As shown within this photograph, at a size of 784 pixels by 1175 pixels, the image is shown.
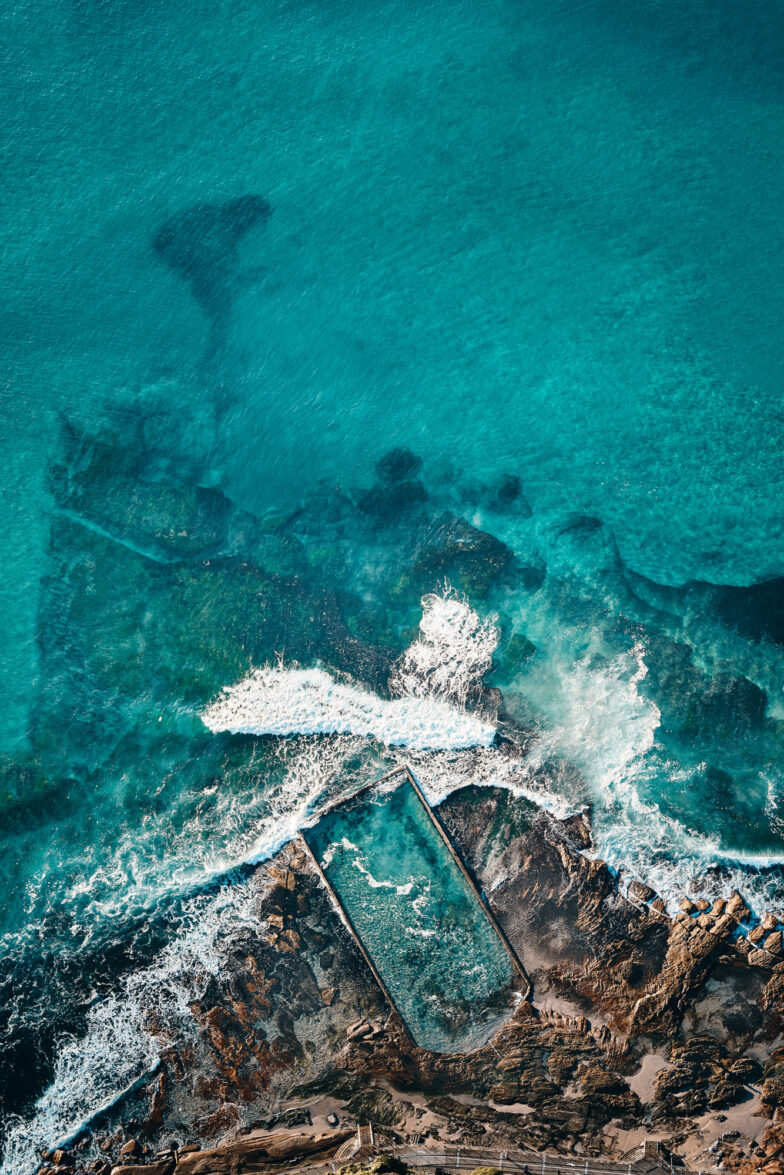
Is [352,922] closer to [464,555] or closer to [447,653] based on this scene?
[447,653]

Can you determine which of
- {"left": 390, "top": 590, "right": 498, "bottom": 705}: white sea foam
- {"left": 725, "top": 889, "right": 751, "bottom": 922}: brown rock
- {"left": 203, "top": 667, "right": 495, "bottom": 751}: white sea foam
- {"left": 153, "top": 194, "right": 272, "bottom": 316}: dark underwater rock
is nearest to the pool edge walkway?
{"left": 203, "top": 667, "right": 495, "bottom": 751}: white sea foam

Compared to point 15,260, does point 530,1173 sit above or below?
below

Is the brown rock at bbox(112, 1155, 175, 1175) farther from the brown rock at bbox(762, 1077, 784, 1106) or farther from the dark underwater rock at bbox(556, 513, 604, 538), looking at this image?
the dark underwater rock at bbox(556, 513, 604, 538)

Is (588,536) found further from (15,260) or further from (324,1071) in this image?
(15,260)

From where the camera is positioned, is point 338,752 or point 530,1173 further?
point 338,752

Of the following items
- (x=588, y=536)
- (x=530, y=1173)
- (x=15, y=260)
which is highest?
(x=15, y=260)

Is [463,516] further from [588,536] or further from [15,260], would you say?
[15,260]

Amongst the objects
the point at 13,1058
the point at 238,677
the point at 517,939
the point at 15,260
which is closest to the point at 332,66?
the point at 15,260
